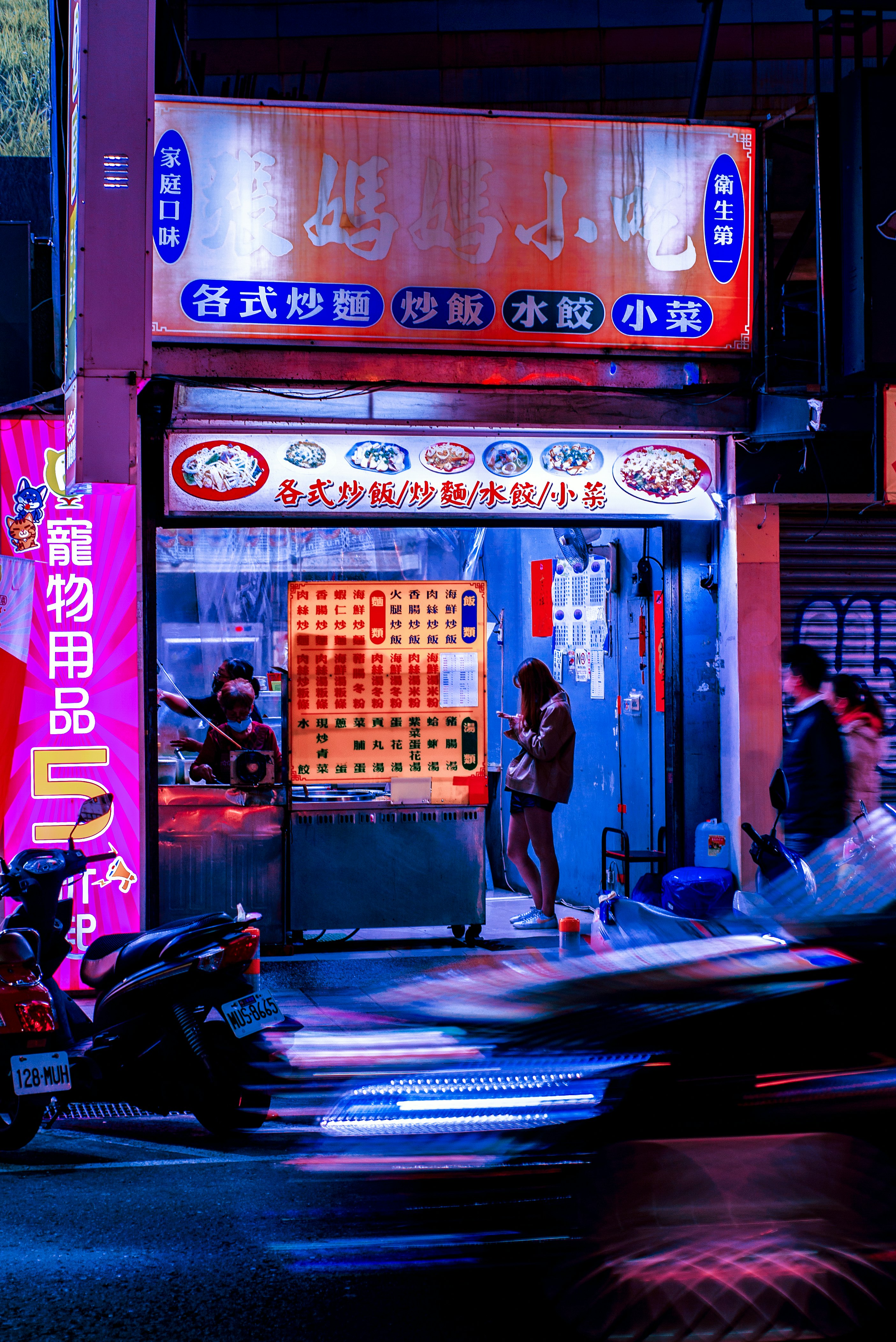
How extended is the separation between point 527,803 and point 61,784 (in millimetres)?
3932

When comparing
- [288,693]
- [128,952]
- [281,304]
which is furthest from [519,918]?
[281,304]

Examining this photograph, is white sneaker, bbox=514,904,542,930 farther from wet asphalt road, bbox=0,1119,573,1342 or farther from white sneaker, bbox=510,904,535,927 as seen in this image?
wet asphalt road, bbox=0,1119,573,1342

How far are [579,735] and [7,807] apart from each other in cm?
568

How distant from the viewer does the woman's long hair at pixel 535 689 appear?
32.9 feet

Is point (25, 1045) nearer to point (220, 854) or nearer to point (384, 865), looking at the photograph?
point (220, 854)

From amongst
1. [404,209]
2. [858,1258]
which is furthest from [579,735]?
[858,1258]

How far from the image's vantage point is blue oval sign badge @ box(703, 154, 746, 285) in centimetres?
900

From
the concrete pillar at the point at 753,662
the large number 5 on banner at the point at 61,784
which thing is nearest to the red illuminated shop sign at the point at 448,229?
the concrete pillar at the point at 753,662

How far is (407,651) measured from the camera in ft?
31.0

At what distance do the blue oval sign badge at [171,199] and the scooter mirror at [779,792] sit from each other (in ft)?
18.4

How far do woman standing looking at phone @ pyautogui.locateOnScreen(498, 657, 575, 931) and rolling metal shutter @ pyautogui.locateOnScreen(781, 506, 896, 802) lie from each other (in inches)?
79.2

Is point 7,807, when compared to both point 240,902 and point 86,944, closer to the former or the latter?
point 86,944

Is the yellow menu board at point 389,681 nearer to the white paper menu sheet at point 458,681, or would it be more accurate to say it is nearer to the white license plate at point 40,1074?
the white paper menu sheet at point 458,681

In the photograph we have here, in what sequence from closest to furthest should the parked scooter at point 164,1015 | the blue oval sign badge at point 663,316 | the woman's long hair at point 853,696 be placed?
1. the parked scooter at point 164,1015
2. the woman's long hair at point 853,696
3. the blue oval sign badge at point 663,316
